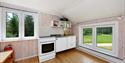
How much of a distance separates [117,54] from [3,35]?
A: 393cm

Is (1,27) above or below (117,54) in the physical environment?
above

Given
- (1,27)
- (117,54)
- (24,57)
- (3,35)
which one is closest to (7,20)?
(1,27)

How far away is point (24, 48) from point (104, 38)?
3.31 m

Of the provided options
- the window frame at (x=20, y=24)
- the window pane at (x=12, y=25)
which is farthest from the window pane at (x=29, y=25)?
the window pane at (x=12, y=25)

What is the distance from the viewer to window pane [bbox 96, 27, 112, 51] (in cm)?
271

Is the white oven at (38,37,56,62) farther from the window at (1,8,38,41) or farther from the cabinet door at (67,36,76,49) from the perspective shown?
the cabinet door at (67,36,76,49)

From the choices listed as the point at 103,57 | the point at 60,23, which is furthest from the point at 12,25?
the point at 103,57

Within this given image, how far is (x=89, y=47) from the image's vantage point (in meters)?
3.41

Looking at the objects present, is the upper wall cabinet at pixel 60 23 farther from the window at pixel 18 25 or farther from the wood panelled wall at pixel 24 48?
the wood panelled wall at pixel 24 48

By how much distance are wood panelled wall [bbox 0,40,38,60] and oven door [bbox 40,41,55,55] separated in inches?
23.4

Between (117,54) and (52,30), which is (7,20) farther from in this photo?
(117,54)

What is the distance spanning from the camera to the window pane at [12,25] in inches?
97.9

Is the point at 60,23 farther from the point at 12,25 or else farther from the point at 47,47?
the point at 12,25

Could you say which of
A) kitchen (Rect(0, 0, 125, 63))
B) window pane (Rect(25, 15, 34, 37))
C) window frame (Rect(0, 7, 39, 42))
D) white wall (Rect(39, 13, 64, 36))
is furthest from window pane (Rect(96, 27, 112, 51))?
window pane (Rect(25, 15, 34, 37))
